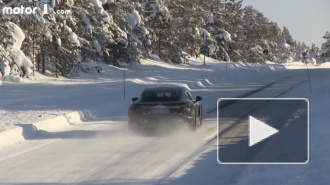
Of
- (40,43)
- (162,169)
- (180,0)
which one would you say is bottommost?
(162,169)

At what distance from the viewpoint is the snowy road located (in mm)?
8531

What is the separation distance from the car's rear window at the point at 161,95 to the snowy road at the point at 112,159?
1003 millimetres

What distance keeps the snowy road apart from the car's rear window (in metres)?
1.00

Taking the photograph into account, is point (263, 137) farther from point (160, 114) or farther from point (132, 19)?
point (132, 19)

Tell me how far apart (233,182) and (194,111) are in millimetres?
6359

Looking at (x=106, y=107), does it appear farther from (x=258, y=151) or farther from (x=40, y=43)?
(x=40, y=43)

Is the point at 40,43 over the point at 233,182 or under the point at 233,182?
over


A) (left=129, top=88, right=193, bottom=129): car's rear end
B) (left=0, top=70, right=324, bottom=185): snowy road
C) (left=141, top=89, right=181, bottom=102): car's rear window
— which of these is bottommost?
(left=0, top=70, right=324, bottom=185): snowy road

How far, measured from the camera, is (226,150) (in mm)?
11016

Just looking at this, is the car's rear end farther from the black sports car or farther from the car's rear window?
the car's rear window

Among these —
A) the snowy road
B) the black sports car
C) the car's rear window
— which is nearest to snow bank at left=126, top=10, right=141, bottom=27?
the snowy road

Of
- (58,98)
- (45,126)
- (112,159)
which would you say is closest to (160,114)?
(112,159)

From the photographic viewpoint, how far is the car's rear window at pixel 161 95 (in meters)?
13.9

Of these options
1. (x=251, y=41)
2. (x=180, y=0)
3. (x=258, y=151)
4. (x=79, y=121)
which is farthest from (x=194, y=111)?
(x=251, y=41)
